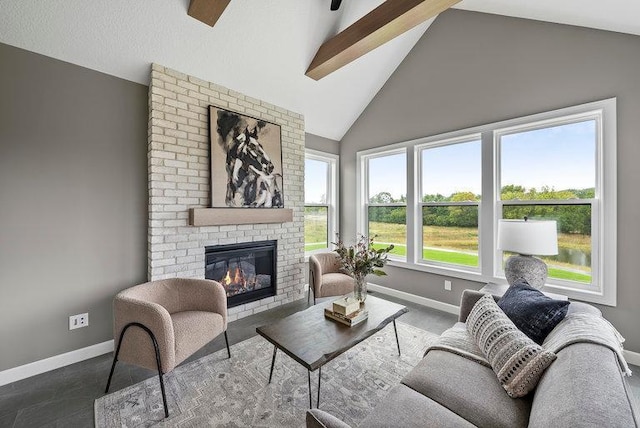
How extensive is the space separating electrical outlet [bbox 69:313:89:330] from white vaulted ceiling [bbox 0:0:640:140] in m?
2.20

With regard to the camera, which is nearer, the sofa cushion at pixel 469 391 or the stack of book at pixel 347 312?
the sofa cushion at pixel 469 391

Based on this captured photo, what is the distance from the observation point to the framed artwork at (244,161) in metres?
2.92

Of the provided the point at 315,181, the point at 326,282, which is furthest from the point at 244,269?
the point at 315,181

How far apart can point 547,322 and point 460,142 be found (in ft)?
8.11

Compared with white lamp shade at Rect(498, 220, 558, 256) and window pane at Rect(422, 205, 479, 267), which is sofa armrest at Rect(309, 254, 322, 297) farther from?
white lamp shade at Rect(498, 220, 558, 256)

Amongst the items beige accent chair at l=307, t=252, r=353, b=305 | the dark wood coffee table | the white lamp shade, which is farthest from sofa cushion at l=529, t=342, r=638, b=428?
beige accent chair at l=307, t=252, r=353, b=305

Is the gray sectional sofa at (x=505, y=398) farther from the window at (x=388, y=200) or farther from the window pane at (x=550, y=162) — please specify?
the window at (x=388, y=200)

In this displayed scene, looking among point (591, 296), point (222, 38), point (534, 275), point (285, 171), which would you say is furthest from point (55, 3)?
point (591, 296)

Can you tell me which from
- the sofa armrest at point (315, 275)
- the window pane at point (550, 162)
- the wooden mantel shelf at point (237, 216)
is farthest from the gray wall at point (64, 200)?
the window pane at point (550, 162)

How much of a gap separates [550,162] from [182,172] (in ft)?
12.5

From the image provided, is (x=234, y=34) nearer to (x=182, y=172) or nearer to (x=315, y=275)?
(x=182, y=172)

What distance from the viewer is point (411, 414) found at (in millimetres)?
1127

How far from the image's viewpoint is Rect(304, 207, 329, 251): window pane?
4332 millimetres

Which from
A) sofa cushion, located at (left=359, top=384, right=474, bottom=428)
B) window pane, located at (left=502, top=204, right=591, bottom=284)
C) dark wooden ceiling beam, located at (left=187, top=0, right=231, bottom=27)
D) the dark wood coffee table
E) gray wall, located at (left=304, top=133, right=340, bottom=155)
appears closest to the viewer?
sofa cushion, located at (left=359, top=384, right=474, bottom=428)
